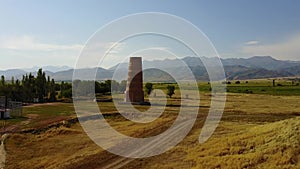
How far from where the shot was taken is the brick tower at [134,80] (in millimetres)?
68000

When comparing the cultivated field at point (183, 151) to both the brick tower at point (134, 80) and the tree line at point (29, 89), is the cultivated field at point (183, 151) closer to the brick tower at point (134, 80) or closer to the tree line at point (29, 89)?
the brick tower at point (134, 80)

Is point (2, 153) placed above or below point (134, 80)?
below

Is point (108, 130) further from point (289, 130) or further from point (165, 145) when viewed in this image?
point (289, 130)

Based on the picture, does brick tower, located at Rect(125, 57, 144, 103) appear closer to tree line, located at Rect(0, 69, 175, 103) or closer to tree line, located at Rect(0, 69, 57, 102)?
tree line, located at Rect(0, 69, 175, 103)

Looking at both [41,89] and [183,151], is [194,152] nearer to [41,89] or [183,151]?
[183,151]

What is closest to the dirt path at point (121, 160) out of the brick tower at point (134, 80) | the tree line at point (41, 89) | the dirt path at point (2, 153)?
the dirt path at point (2, 153)

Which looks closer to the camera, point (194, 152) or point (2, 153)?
point (194, 152)

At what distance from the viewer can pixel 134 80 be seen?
68.3 metres

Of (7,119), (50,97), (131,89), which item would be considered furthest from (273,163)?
(50,97)

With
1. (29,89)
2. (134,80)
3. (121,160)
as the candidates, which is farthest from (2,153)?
(29,89)

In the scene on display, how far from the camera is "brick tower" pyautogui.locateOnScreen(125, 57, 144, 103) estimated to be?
2677 inches

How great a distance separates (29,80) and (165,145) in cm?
6270

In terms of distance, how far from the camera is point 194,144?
2933 cm

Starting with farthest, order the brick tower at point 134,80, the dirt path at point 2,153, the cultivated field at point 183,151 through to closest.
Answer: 1. the brick tower at point 134,80
2. the dirt path at point 2,153
3. the cultivated field at point 183,151
